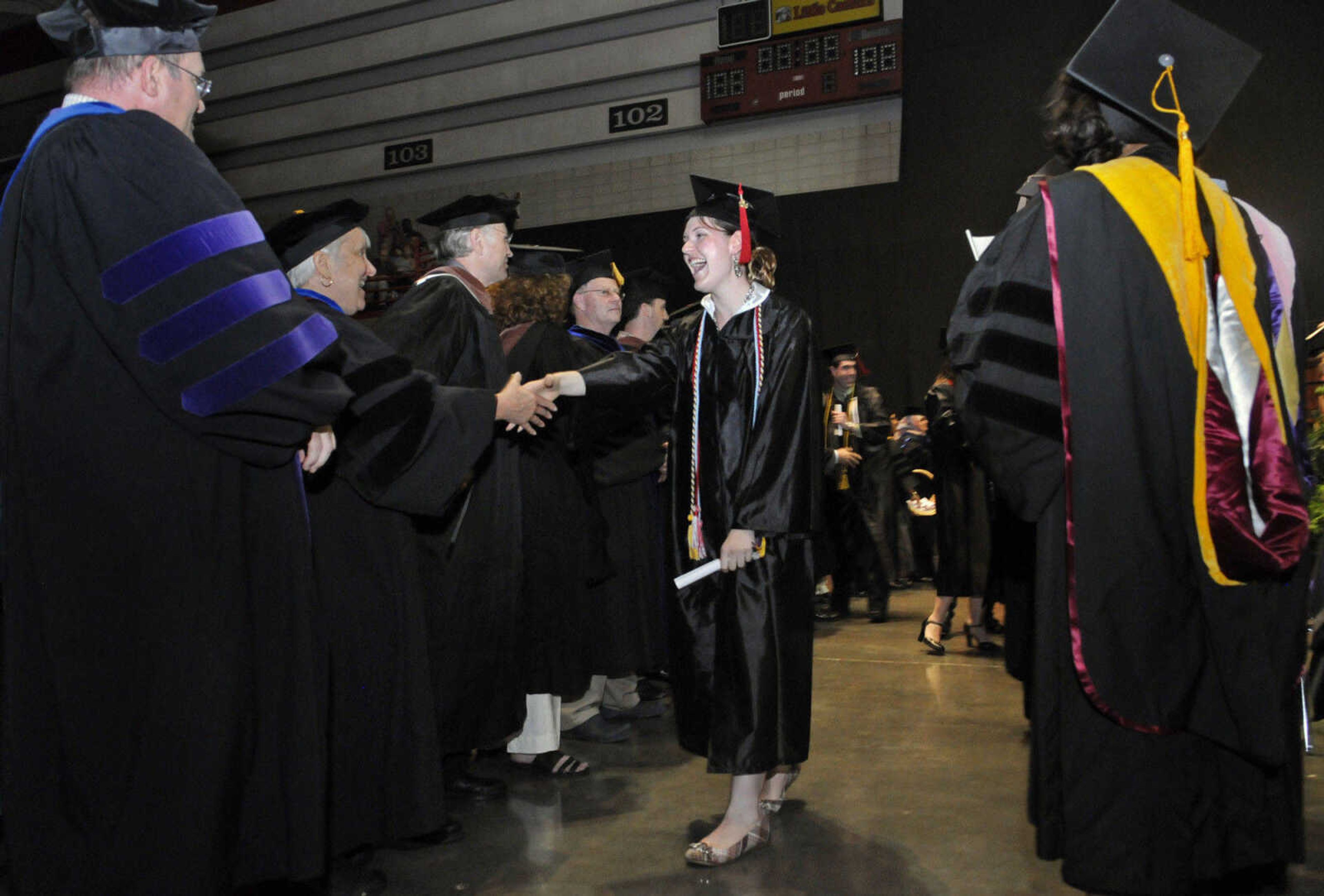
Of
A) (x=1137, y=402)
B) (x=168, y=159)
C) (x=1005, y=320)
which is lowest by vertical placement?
(x=1137, y=402)

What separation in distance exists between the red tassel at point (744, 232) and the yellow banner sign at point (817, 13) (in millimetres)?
7209

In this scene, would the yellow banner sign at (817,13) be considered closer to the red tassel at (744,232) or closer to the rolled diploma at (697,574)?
the red tassel at (744,232)

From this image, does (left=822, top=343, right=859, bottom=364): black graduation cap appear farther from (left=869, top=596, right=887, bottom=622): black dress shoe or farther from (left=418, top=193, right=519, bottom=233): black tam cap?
(left=418, top=193, right=519, bottom=233): black tam cap

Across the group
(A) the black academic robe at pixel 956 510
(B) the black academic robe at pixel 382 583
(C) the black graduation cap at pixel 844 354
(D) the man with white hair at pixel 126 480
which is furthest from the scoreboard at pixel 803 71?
(D) the man with white hair at pixel 126 480

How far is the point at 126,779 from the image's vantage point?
164 centimetres

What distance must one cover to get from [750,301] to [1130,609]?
1.44 meters

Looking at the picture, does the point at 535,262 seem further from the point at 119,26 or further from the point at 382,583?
the point at 119,26

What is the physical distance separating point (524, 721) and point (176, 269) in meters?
2.18

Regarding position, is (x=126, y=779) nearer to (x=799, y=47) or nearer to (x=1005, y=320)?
(x=1005, y=320)

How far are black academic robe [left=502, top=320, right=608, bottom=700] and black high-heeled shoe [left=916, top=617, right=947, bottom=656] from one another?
7.98 ft

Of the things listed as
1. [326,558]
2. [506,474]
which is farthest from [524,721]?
[326,558]

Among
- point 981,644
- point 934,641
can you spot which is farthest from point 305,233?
point 981,644

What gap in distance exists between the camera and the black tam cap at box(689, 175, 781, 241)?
9.92 feet

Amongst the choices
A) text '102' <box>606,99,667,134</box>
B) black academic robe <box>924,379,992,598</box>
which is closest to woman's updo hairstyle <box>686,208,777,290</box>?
black academic robe <box>924,379,992,598</box>
